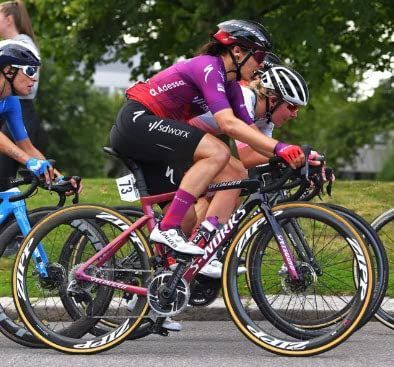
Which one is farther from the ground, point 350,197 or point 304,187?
point 304,187

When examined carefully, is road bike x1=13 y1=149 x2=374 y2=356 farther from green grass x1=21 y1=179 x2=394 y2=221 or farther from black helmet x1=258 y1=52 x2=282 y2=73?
green grass x1=21 y1=179 x2=394 y2=221

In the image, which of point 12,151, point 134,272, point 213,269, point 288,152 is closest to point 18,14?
point 12,151

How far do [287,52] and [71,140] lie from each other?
1303 inches

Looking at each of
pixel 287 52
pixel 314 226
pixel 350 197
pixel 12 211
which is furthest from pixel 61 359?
pixel 287 52

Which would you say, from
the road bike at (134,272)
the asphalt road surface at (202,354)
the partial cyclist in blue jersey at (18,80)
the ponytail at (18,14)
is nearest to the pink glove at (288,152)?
the road bike at (134,272)

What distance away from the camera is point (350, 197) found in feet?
40.8

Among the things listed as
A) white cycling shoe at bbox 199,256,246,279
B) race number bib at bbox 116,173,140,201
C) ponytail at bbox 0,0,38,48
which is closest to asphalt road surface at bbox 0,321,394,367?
white cycling shoe at bbox 199,256,246,279

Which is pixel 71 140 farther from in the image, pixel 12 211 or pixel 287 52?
pixel 12 211

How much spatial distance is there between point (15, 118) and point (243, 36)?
1.45 metres

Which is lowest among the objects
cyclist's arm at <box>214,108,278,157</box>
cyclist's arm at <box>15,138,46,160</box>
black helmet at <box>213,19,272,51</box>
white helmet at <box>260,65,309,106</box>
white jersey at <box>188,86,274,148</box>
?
cyclist's arm at <box>15,138,46,160</box>

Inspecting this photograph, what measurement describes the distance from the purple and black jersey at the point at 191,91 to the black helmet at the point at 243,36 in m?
0.11

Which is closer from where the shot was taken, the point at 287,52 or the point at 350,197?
the point at 350,197

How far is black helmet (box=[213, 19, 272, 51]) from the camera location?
6348 mm

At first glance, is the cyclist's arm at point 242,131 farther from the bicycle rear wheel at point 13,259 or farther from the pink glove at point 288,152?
the bicycle rear wheel at point 13,259
